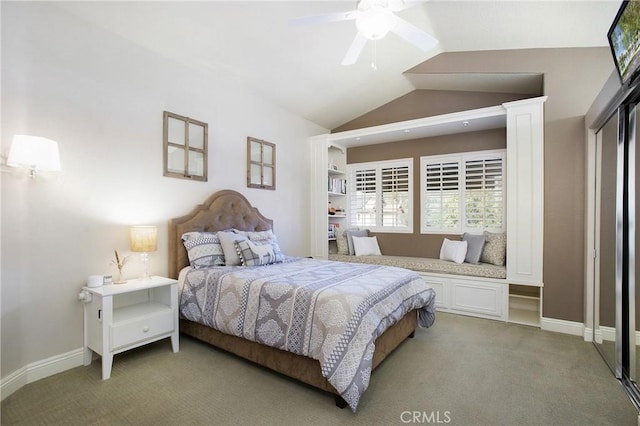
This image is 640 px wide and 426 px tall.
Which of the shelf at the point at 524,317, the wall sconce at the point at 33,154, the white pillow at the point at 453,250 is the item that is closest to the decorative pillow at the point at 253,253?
the wall sconce at the point at 33,154

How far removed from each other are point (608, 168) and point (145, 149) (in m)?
4.33

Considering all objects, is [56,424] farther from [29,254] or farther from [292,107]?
[292,107]

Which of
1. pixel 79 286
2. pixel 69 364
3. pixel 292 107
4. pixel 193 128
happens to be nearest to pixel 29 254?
pixel 79 286

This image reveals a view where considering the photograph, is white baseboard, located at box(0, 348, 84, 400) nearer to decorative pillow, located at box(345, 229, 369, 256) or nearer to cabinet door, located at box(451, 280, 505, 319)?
decorative pillow, located at box(345, 229, 369, 256)

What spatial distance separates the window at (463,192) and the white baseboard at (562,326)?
4.41ft

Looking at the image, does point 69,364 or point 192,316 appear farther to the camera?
point 192,316

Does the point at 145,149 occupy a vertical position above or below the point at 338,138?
below

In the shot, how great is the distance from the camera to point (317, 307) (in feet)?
7.28

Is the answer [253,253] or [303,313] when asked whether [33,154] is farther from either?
[303,313]

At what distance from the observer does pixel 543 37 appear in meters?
3.41

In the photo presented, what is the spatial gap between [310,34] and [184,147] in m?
1.85

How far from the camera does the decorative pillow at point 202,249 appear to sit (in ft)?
10.7

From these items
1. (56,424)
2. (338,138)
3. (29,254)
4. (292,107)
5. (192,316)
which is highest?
(292,107)

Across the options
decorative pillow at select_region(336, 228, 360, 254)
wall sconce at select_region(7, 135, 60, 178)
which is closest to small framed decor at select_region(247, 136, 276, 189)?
decorative pillow at select_region(336, 228, 360, 254)
